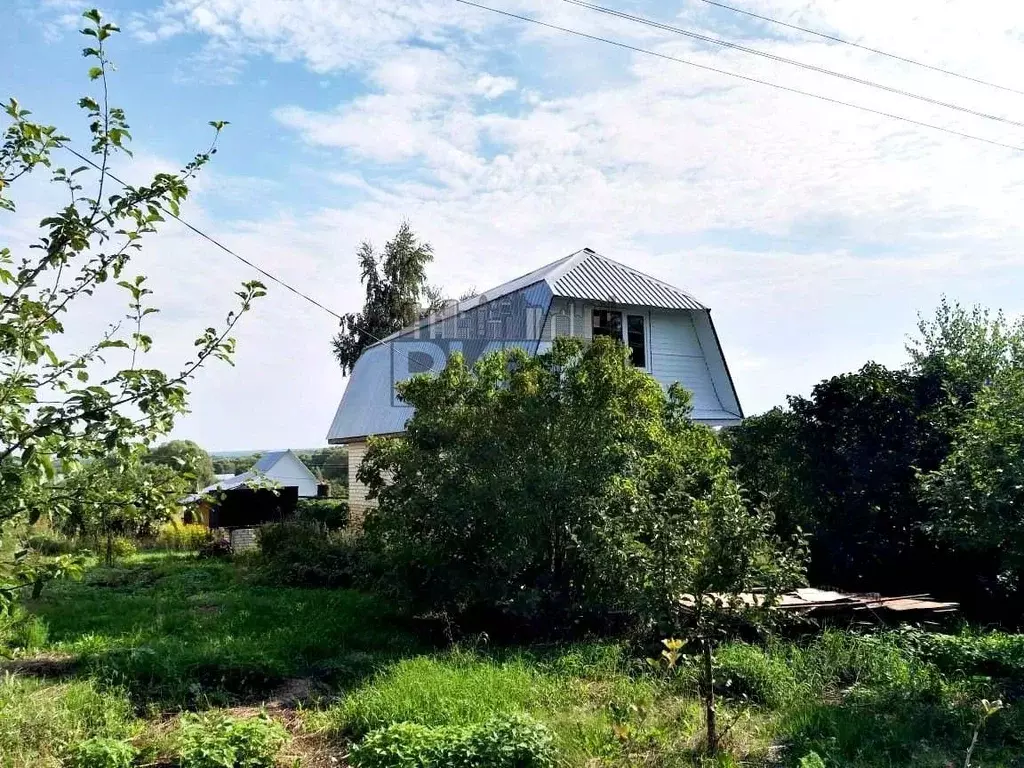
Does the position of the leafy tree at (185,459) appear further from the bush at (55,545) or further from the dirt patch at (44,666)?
the bush at (55,545)

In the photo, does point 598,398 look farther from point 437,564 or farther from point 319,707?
point 319,707

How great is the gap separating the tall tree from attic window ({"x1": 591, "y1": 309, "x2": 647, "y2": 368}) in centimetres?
1200

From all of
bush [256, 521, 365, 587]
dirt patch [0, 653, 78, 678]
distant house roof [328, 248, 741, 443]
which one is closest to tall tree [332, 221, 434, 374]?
distant house roof [328, 248, 741, 443]

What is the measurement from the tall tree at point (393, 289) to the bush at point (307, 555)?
1302 centimetres

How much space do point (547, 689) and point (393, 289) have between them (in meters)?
22.1

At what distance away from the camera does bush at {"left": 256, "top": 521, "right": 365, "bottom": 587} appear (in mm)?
11617

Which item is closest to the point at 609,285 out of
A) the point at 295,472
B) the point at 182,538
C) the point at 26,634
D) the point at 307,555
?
the point at 307,555

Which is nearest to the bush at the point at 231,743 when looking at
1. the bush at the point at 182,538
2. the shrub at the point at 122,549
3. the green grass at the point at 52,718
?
the green grass at the point at 52,718

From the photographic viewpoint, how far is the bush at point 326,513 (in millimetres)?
17094

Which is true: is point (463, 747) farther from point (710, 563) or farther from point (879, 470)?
point (879, 470)

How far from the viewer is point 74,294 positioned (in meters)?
3.15

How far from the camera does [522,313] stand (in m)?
14.9

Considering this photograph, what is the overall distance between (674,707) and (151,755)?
3.51 m

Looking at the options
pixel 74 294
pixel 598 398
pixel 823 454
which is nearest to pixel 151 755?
pixel 74 294
